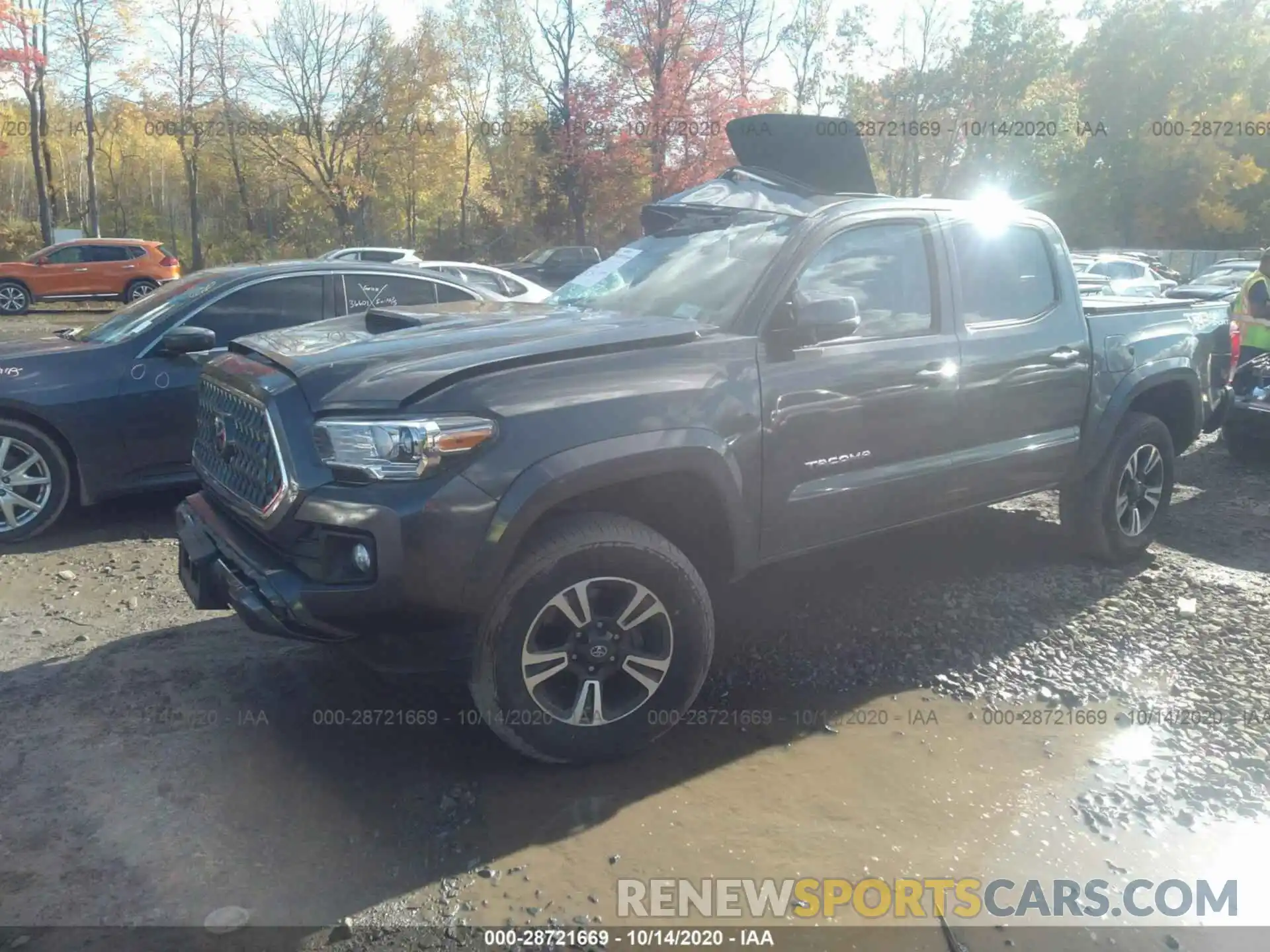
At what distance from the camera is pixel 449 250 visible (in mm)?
41312

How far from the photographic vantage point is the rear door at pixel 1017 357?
14.9 ft

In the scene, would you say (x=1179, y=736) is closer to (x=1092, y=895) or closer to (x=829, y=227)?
(x=1092, y=895)

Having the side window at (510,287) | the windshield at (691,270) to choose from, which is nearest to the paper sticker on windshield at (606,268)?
the windshield at (691,270)

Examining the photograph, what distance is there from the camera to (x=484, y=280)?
8.78 metres

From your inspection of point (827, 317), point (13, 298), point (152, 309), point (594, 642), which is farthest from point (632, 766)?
point (13, 298)

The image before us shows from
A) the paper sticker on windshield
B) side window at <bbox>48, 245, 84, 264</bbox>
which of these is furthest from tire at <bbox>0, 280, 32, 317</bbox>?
the paper sticker on windshield

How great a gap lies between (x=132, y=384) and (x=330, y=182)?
27.7 meters

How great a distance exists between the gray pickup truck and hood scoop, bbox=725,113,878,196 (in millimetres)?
791

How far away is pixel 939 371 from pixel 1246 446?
5.73 metres

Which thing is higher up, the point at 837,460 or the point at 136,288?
the point at 136,288

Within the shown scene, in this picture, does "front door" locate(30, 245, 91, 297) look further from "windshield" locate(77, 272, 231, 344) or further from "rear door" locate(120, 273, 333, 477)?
"rear door" locate(120, 273, 333, 477)

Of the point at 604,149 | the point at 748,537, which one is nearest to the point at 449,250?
the point at 604,149

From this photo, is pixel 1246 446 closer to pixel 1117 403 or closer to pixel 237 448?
pixel 1117 403

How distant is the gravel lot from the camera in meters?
2.91
